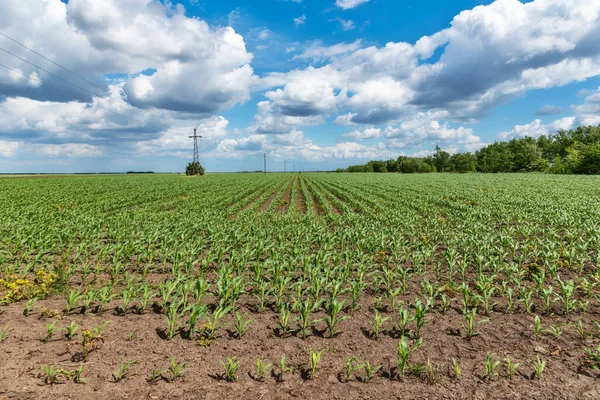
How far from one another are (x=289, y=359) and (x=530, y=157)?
123m

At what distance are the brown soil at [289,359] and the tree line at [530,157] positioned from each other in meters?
94.9

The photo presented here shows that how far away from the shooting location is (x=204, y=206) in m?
21.8

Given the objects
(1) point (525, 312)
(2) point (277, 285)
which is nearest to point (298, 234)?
(2) point (277, 285)

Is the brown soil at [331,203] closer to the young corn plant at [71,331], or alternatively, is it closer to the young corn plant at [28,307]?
the young corn plant at [28,307]

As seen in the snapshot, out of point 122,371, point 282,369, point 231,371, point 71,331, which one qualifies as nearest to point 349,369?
point 282,369

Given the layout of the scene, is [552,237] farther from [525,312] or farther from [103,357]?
[103,357]

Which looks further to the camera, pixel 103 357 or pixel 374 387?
pixel 103 357

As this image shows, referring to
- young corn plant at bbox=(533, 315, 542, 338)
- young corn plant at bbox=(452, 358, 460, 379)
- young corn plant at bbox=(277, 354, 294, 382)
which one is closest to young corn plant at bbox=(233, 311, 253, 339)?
young corn plant at bbox=(277, 354, 294, 382)

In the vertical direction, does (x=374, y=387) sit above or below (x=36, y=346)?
below

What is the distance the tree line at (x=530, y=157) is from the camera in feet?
253

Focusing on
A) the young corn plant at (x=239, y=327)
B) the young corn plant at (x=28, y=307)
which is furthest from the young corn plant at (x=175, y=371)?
the young corn plant at (x=28, y=307)

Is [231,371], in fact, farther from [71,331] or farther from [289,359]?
[71,331]

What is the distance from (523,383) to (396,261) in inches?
208

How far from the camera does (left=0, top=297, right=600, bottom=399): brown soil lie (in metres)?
3.78
